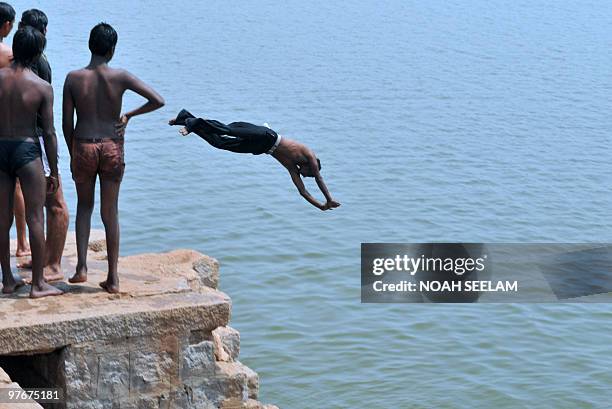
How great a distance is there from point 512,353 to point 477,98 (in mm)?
11557

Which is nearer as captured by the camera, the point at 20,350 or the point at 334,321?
the point at 20,350

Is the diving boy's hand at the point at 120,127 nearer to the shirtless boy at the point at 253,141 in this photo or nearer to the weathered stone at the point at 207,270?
the shirtless boy at the point at 253,141

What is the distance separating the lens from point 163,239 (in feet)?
49.4

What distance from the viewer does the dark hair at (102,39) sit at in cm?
754

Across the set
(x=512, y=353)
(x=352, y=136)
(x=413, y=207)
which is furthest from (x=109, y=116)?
(x=352, y=136)

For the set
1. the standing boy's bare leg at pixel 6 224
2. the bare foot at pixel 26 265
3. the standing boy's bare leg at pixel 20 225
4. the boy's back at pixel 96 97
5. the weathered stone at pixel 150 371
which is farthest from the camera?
the standing boy's bare leg at pixel 20 225

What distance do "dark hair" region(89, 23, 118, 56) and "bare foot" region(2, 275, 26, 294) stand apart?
1.64 m

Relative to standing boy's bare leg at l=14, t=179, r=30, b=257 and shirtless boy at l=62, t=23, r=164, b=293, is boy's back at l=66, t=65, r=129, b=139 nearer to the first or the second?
shirtless boy at l=62, t=23, r=164, b=293

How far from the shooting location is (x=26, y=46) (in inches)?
295

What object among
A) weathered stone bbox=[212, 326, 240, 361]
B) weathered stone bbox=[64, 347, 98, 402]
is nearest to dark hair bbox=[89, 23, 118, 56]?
weathered stone bbox=[64, 347, 98, 402]

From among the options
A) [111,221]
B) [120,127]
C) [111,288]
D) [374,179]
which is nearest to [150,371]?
[111,288]

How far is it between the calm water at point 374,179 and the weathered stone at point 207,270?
1.74 meters

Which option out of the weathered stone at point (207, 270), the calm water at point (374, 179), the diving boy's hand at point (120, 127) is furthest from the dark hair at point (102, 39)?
the calm water at point (374, 179)

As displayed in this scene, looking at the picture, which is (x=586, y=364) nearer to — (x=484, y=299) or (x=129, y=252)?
(x=484, y=299)
